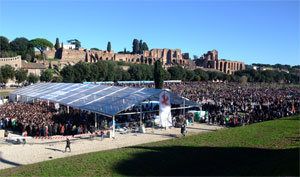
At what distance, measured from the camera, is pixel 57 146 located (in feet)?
44.0

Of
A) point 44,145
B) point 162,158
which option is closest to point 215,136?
point 162,158

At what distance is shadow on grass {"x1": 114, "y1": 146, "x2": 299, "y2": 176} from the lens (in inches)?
285

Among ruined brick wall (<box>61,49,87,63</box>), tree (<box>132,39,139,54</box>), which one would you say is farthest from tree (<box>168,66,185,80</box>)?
tree (<box>132,39,139,54</box>)

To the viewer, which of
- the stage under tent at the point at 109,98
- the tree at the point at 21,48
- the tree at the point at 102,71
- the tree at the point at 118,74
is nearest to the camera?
the stage under tent at the point at 109,98

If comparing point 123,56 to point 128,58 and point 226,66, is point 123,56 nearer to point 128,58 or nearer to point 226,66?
point 128,58

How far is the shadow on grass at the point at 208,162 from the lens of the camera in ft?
23.7

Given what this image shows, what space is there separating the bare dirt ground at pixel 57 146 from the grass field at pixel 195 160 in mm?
1442

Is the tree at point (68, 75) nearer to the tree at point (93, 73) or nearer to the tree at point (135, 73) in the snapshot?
the tree at point (93, 73)

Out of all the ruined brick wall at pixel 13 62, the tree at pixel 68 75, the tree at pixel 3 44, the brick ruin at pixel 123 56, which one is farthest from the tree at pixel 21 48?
the tree at pixel 68 75

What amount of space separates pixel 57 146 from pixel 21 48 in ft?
297

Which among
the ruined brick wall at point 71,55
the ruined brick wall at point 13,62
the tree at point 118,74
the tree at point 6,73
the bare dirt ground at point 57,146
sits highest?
the ruined brick wall at point 71,55

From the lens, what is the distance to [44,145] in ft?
44.5

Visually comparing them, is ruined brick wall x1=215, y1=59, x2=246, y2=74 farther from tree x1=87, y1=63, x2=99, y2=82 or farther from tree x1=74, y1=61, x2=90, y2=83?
tree x1=74, y1=61, x2=90, y2=83

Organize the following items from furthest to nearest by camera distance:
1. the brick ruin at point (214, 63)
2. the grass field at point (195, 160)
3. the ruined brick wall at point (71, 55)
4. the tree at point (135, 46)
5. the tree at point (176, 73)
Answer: the tree at point (135, 46)
the brick ruin at point (214, 63)
the ruined brick wall at point (71, 55)
the tree at point (176, 73)
the grass field at point (195, 160)
